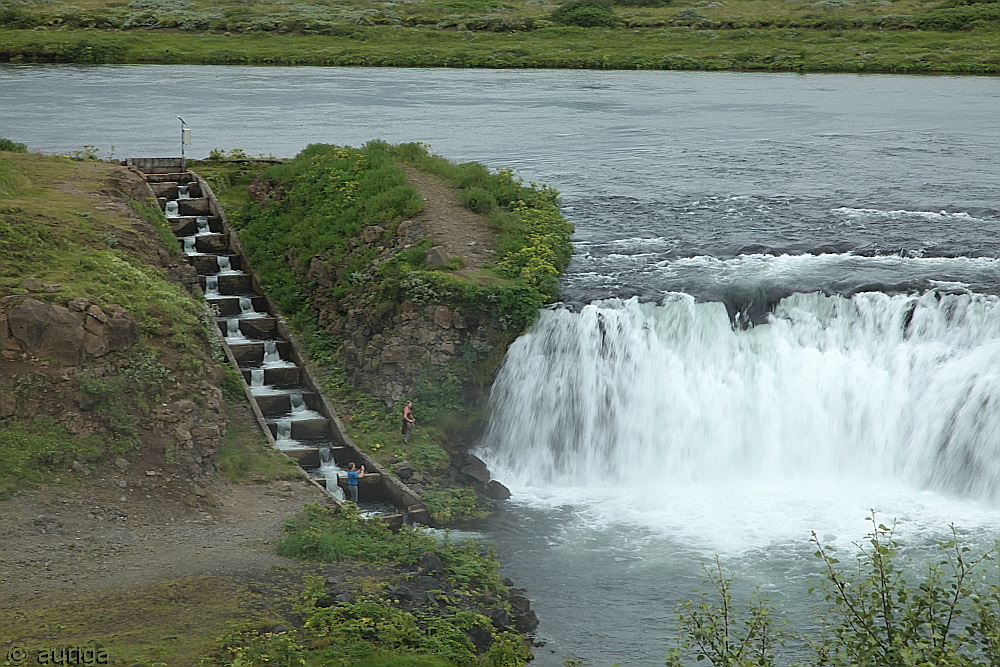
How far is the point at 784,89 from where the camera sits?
6694 centimetres

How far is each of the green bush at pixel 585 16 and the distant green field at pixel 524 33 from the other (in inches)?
3.9

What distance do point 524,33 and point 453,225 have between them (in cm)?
5485

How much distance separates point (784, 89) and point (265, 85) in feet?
→ 92.9

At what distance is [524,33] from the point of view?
277ft

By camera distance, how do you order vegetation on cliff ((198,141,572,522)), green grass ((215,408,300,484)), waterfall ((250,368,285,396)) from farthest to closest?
waterfall ((250,368,285,396)), vegetation on cliff ((198,141,572,522)), green grass ((215,408,300,484))

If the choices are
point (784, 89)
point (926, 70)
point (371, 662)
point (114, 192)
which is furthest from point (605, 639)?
point (926, 70)

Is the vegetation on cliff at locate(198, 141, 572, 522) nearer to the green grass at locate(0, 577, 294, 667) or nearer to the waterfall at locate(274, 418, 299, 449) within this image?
the waterfall at locate(274, 418, 299, 449)

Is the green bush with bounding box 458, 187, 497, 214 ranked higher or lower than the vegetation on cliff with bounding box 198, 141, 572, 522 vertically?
higher

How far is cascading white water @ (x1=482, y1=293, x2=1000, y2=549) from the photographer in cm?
2544

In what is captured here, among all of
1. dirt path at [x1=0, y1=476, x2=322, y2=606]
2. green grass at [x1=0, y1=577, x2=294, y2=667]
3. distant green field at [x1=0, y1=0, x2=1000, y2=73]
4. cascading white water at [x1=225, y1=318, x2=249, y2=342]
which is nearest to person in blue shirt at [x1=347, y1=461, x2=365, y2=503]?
dirt path at [x1=0, y1=476, x2=322, y2=606]

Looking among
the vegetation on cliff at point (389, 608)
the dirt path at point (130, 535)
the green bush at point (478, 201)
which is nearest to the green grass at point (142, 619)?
the dirt path at point (130, 535)

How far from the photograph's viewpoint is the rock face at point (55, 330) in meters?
22.8

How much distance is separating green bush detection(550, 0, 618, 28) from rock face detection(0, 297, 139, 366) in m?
67.3

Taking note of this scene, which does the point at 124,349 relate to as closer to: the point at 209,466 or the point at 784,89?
the point at 209,466
